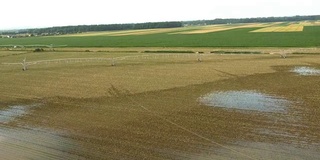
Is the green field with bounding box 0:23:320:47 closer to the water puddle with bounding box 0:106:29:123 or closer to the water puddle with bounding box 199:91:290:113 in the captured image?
the water puddle with bounding box 199:91:290:113

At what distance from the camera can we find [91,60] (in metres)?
38.9

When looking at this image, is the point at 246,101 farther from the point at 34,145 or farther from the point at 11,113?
the point at 11,113

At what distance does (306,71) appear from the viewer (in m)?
26.0

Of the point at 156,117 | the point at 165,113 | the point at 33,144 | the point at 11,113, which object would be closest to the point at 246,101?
the point at 165,113

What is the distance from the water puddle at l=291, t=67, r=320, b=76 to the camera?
25.0 m

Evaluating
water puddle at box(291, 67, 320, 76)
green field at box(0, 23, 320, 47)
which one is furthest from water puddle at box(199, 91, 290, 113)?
green field at box(0, 23, 320, 47)

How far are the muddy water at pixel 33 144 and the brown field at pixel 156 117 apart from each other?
0.10 feet

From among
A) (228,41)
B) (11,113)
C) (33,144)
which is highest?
(33,144)

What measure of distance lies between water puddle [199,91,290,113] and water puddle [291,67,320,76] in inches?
273

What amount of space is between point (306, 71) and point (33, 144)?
19.9 metres

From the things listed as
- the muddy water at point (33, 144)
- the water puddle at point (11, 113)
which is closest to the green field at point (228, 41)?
the water puddle at point (11, 113)

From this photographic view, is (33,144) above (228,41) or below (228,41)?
above

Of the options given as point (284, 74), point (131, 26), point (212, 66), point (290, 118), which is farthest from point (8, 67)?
point (131, 26)

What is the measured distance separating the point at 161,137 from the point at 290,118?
211 inches
